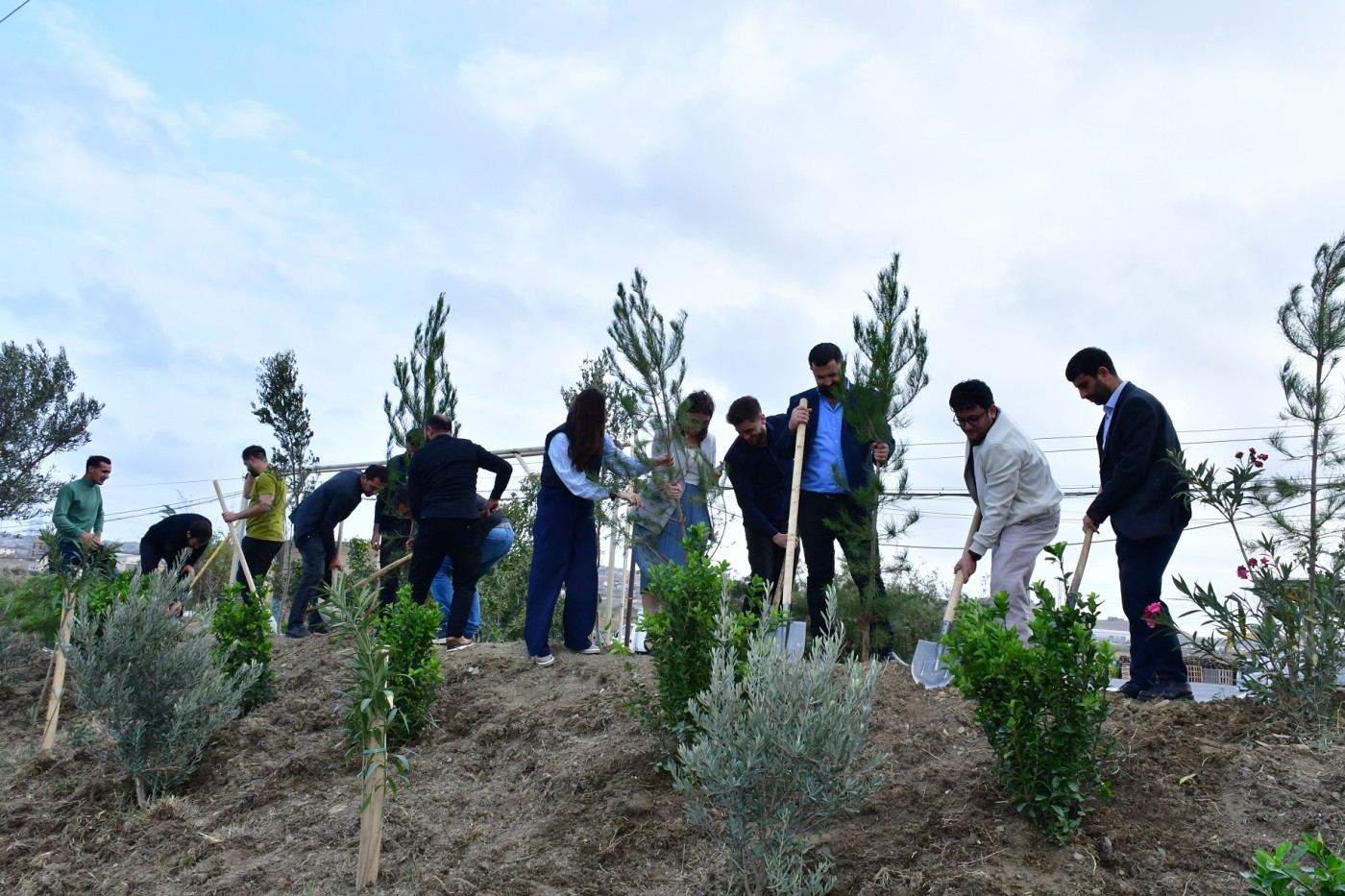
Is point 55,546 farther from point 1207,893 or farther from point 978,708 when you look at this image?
point 1207,893

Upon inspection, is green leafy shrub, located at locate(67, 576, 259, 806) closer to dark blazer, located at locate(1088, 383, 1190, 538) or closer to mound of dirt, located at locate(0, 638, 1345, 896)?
mound of dirt, located at locate(0, 638, 1345, 896)

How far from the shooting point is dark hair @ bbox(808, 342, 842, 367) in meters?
6.14

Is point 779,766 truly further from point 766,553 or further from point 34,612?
point 34,612

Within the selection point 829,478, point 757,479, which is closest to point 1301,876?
point 829,478

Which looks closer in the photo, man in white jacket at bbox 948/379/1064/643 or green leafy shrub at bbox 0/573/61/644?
man in white jacket at bbox 948/379/1064/643

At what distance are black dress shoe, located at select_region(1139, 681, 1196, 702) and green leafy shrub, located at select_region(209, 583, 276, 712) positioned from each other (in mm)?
4784

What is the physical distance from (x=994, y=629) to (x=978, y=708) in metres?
0.26

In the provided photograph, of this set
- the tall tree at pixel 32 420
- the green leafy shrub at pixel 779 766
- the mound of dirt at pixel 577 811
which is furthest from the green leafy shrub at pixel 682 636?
the tall tree at pixel 32 420

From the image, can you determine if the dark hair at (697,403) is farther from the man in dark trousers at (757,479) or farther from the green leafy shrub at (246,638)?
the green leafy shrub at (246,638)

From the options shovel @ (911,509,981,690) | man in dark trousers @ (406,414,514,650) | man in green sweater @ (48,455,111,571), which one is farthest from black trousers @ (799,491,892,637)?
man in green sweater @ (48,455,111,571)

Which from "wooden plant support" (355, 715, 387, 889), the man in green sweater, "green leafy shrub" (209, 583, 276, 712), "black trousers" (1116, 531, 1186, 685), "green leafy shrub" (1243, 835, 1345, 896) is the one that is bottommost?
"wooden plant support" (355, 715, 387, 889)

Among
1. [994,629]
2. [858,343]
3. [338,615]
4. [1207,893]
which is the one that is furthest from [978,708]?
[858,343]

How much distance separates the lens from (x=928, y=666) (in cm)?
533

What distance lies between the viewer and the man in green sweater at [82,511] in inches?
323
